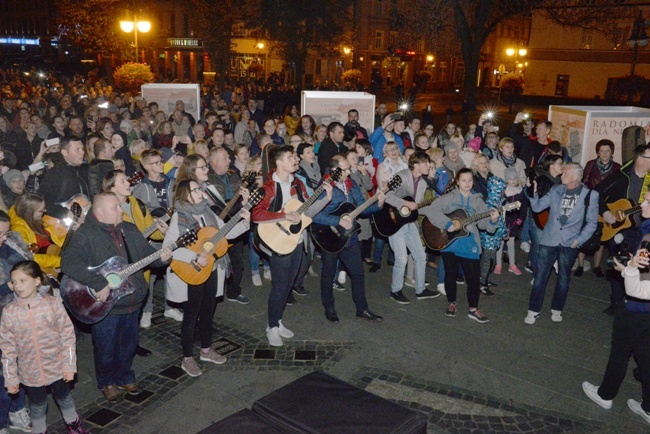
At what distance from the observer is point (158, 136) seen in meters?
11.9

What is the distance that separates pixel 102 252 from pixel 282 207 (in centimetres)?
196

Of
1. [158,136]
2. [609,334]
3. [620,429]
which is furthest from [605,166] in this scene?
[158,136]

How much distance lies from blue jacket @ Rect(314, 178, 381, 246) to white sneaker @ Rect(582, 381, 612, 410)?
113 inches

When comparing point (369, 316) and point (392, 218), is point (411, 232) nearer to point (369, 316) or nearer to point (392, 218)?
point (392, 218)

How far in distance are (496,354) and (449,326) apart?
0.82m

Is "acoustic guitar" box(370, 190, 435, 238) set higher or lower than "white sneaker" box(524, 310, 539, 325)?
higher

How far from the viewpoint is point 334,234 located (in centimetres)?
663

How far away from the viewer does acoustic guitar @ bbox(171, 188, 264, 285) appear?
5484mm

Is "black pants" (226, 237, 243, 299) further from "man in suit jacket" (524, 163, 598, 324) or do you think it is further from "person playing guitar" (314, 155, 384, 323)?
"man in suit jacket" (524, 163, 598, 324)

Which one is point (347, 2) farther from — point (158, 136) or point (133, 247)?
point (133, 247)

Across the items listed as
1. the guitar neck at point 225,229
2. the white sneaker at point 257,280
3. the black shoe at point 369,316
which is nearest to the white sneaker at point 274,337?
the black shoe at point 369,316

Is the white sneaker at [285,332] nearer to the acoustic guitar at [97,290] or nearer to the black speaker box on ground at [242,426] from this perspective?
the acoustic guitar at [97,290]

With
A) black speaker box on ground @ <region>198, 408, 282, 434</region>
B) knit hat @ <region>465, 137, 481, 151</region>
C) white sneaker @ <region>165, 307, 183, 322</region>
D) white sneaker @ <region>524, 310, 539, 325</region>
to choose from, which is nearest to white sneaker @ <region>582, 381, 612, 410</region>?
white sneaker @ <region>524, 310, 539, 325</region>

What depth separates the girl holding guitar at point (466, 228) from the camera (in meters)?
6.99
